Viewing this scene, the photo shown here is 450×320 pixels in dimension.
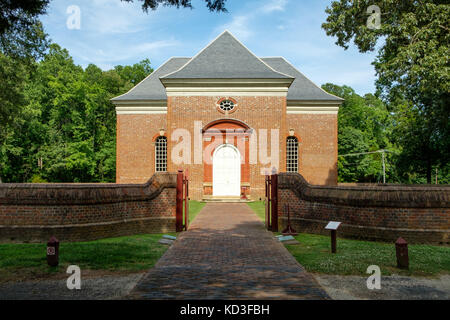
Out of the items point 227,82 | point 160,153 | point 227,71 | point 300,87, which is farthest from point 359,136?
point 160,153

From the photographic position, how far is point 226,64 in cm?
2372

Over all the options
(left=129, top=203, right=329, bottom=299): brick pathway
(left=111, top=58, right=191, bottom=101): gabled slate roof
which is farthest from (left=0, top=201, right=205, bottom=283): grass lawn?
(left=111, top=58, right=191, bottom=101): gabled slate roof

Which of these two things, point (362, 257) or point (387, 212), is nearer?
point (362, 257)

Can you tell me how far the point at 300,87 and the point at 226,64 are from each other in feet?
22.8

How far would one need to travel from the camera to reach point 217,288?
5.22 metres

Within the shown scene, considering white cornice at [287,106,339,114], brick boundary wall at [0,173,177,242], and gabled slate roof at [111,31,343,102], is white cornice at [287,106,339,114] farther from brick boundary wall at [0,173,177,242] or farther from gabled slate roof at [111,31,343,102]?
brick boundary wall at [0,173,177,242]

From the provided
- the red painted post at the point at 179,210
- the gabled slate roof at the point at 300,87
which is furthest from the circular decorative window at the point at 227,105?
the red painted post at the point at 179,210

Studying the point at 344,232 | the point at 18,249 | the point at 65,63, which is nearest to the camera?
the point at 18,249

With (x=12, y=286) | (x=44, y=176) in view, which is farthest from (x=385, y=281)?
(x=44, y=176)

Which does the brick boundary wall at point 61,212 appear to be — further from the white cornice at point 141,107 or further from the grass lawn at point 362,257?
the white cornice at point 141,107

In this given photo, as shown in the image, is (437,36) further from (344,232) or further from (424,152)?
(424,152)

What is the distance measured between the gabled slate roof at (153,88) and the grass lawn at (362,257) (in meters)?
20.0

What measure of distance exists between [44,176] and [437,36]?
37.1m

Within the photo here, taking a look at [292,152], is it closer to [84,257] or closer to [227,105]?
[227,105]
